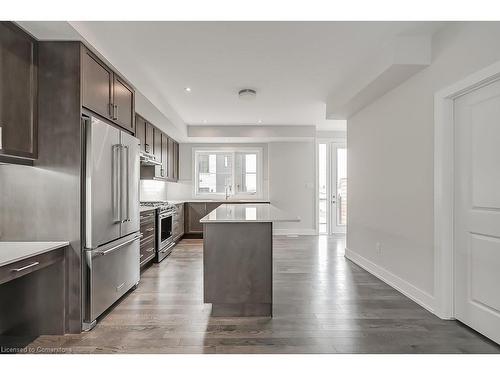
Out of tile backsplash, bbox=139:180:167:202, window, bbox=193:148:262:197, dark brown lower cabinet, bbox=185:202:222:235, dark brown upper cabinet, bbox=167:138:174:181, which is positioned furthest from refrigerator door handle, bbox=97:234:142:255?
window, bbox=193:148:262:197

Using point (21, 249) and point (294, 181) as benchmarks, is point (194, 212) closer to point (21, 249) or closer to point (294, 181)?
point (294, 181)

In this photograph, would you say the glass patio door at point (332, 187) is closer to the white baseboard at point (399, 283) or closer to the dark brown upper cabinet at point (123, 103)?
the white baseboard at point (399, 283)

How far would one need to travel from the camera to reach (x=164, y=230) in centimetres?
512

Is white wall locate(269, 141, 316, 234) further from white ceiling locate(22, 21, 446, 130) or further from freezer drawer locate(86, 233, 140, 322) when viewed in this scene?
freezer drawer locate(86, 233, 140, 322)

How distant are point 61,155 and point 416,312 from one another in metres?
3.34

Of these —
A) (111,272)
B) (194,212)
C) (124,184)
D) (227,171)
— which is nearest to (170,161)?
(194,212)

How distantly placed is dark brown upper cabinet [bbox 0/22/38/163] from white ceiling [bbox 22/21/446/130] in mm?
419

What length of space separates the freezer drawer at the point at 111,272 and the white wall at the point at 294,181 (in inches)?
180

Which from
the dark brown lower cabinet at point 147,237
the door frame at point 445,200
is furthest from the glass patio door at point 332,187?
the door frame at point 445,200

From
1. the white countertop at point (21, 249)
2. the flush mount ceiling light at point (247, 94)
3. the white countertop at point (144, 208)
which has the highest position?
the flush mount ceiling light at point (247, 94)

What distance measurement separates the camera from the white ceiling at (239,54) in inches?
105

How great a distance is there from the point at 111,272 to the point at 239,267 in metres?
1.19
